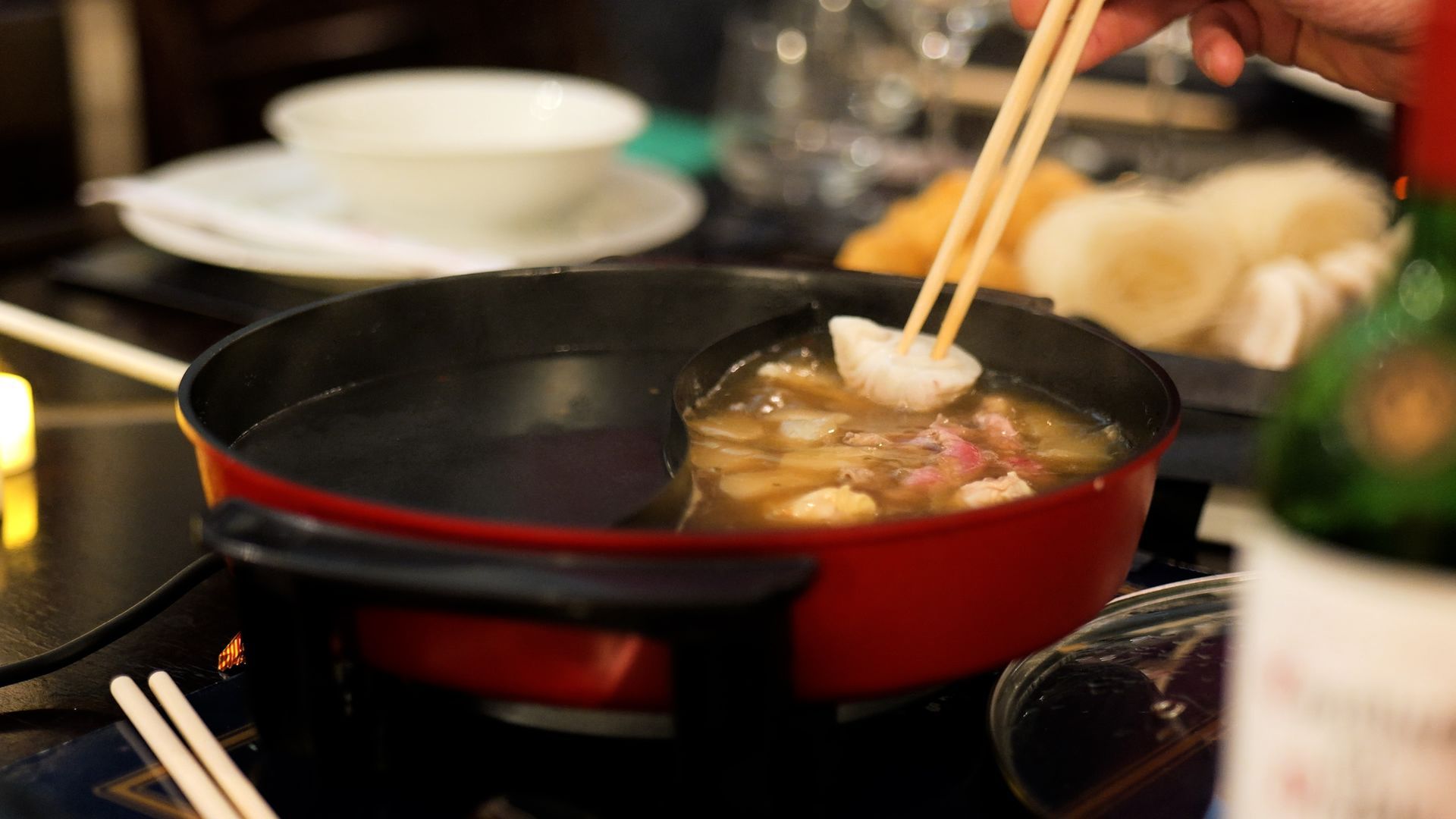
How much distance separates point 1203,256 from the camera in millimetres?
1666

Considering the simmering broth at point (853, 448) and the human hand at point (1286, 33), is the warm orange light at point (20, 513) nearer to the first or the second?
the simmering broth at point (853, 448)

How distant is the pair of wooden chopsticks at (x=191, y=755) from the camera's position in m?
0.82

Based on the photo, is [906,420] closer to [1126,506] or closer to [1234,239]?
[1126,506]

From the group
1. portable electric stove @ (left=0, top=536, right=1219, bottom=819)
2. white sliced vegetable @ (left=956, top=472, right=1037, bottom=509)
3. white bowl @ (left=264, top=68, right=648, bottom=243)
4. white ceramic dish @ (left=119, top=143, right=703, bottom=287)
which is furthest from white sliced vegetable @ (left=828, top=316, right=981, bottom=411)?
white bowl @ (left=264, top=68, right=648, bottom=243)

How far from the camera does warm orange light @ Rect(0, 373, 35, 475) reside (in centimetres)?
140

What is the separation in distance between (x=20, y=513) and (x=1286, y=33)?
1.45 m

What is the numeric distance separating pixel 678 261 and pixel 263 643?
0.59m

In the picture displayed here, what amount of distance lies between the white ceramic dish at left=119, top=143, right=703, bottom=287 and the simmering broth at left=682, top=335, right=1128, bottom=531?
2.20ft

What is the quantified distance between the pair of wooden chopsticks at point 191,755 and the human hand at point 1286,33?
3.45ft

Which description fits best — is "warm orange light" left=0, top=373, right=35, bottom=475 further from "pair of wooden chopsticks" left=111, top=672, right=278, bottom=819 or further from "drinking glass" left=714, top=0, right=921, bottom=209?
"drinking glass" left=714, top=0, right=921, bottom=209

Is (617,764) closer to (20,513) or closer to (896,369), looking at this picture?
(896,369)

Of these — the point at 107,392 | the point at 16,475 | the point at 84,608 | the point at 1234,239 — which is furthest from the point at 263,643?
the point at 1234,239

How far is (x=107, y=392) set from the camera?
1.60 m

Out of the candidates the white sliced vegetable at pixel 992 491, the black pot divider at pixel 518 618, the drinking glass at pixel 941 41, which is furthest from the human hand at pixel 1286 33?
the black pot divider at pixel 518 618
